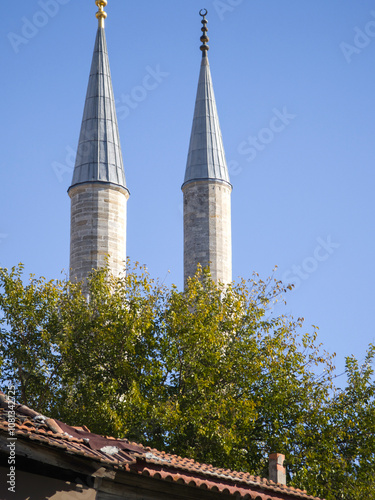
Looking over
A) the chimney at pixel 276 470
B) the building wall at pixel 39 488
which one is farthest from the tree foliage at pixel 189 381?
the building wall at pixel 39 488

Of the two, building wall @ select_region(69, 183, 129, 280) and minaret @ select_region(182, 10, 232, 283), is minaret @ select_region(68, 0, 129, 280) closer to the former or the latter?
building wall @ select_region(69, 183, 129, 280)

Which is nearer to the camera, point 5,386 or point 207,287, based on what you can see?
point 5,386

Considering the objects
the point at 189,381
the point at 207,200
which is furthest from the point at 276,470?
the point at 207,200

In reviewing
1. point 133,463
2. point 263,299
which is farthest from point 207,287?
point 133,463

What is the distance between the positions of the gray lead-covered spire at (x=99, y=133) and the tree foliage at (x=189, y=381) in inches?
263

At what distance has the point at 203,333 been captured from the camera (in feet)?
64.3

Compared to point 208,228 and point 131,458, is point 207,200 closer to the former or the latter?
point 208,228

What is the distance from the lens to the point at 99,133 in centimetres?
2845

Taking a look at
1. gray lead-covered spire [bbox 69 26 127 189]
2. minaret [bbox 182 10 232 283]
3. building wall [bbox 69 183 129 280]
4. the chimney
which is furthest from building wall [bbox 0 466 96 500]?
gray lead-covered spire [bbox 69 26 127 189]

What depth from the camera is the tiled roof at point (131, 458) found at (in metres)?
9.61

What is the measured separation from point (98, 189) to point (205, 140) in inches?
201

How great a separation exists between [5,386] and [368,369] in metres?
8.10

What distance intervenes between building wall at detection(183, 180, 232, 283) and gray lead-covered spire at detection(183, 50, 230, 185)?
44cm

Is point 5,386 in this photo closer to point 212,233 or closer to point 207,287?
point 207,287
